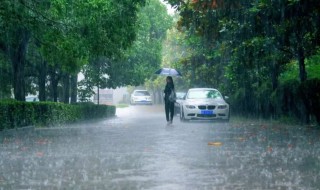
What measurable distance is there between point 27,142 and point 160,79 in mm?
73396

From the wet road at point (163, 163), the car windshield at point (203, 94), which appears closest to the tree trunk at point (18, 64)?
the car windshield at point (203, 94)

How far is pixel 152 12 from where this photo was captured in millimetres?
57375

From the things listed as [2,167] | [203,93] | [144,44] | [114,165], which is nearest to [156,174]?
[114,165]

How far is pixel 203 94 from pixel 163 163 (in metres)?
16.6

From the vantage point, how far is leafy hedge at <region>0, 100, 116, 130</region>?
17.9 m

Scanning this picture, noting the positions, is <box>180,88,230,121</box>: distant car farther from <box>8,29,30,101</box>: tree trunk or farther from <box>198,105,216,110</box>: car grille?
<box>8,29,30,101</box>: tree trunk

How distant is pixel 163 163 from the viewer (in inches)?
376

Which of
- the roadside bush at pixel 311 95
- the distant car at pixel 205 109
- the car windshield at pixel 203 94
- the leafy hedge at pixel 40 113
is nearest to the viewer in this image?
the leafy hedge at pixel 40 113

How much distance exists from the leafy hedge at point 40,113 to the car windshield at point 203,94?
5.99 metres

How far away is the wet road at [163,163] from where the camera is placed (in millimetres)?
7516

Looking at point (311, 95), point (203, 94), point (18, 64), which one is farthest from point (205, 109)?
point (18, 64)

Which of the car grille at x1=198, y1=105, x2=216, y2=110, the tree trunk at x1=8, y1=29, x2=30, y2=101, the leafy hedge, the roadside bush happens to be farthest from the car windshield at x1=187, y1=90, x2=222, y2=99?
the tree trunk at x1=8, y1=29, x2=30, y2=101

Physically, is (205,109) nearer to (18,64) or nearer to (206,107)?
(206,107)

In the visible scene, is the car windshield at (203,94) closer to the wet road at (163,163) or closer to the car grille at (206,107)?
the car grille at (206,107)
